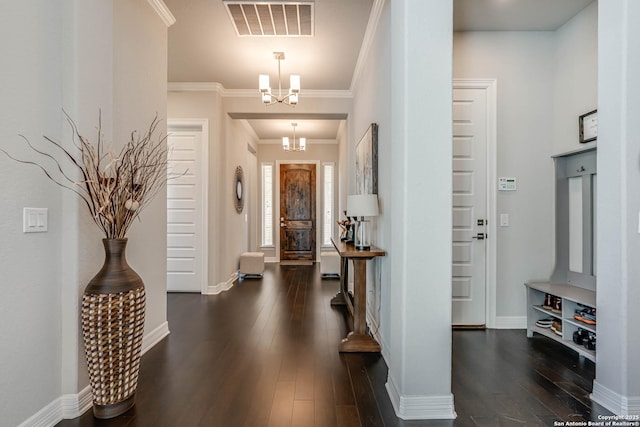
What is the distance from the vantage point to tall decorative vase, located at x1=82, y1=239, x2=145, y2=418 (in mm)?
1870

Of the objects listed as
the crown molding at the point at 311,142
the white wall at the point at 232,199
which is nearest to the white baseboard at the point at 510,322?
the white wall at the point at 232,199

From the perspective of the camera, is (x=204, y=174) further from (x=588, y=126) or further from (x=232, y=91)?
(x=588, y=126)

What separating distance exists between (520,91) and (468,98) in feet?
1.63

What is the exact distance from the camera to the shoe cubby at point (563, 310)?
102 inches

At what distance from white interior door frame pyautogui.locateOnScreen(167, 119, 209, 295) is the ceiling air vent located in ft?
5.62

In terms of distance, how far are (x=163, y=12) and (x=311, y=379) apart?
3.27 metres

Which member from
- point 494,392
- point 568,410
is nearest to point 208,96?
point 494,392

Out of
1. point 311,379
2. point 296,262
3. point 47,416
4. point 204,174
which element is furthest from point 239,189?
point 47,416

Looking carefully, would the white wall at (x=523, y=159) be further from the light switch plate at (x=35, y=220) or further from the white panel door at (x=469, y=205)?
the light switch plate at (x=35, y=220)

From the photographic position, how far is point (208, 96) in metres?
4.89

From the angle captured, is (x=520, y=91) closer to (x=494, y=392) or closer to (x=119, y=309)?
(x=494, y=392)

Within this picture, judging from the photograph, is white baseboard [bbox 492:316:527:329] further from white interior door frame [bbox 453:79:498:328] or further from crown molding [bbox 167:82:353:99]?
crown molding [bbox 167:82:353:99]

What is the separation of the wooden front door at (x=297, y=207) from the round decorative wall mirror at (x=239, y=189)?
72.9 inches

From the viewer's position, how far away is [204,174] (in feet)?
16.2
